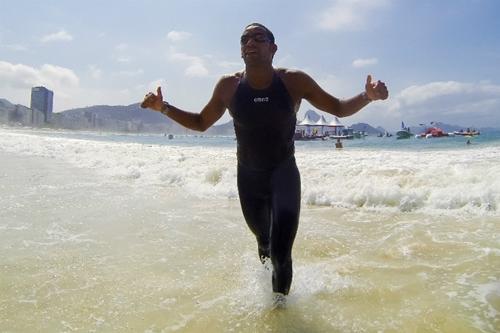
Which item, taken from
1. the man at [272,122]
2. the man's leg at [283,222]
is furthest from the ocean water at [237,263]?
the man at [272,122]

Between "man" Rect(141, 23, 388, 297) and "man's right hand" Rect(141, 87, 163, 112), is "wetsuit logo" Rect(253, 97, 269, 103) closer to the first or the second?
"man" Rect(141, 23, 388, 297)

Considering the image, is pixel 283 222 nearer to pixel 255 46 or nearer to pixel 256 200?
pixel 256 200

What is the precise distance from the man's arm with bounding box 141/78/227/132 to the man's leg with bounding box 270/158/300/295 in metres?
0.89

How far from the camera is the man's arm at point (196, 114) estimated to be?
3.78 metres

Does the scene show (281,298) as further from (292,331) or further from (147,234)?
(147,234)

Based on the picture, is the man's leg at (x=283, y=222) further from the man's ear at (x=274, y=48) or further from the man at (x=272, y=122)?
the man's ear at (x=274, y=48)

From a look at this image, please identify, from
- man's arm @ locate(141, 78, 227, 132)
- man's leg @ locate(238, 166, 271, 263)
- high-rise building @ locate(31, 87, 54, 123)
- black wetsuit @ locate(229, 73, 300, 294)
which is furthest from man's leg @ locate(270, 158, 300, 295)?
high-rise building @ locate(31, 87, 54, 123)

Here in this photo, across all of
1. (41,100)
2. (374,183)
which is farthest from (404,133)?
(41,100)

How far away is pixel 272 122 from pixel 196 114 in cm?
86

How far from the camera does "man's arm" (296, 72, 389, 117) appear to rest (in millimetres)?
3531

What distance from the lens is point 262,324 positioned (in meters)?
3.02

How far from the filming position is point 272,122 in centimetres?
354

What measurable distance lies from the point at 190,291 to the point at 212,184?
8.50 meters

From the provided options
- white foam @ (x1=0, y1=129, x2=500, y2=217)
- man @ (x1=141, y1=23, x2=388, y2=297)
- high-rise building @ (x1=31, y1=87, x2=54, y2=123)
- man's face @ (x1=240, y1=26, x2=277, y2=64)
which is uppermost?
high-rise building @ (x1=31, y1=87, x2=54, y2=123)
